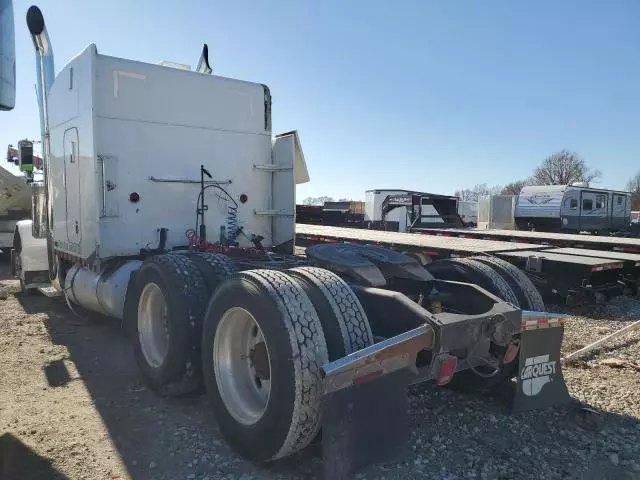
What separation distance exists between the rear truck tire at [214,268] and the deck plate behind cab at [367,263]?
703 mm

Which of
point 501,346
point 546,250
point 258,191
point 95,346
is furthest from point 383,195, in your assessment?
point 501,346

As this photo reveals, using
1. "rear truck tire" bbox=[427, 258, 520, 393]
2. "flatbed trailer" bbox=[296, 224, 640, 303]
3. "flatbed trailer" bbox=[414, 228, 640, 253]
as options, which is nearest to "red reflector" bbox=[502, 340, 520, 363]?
"rear truck tire" bbox=[427, 258, 520, 393]

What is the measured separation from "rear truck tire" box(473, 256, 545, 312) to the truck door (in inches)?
193

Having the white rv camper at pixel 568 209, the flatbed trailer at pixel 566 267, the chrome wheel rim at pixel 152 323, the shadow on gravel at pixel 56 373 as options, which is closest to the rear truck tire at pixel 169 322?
the chrome wheel rim at pixel 152 323

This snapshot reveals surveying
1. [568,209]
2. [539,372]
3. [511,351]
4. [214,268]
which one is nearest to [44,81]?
[214,268]

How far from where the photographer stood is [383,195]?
24.1 m

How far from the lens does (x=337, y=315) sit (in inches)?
128

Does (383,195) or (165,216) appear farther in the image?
(383,195)

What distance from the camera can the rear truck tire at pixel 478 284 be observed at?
13.6 feet

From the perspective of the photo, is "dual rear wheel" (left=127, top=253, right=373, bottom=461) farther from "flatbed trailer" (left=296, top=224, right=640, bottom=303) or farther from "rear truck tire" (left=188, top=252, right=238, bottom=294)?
"flatbed trailer" (left=296, top=224, right=640, bottom=303)

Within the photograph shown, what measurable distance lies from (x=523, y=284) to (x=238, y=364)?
266cm

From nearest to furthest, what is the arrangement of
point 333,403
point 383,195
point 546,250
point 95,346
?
1. point 333,403
2. point 95,346
3. point 546,250
4. point 383,195

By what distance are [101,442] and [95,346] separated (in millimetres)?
2741

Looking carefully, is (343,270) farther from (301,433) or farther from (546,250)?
(546,250)
